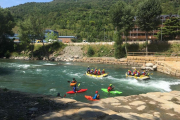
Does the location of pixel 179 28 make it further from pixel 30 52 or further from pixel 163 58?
pixel 30 52

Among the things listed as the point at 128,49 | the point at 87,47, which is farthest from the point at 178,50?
the point at 87,47

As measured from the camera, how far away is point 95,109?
7.38m

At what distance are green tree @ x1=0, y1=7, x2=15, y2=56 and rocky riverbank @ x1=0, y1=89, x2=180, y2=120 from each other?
45.2 m

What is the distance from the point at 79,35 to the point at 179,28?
1702 inches

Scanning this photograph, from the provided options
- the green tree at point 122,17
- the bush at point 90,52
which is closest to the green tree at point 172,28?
the green tree at point 122,17

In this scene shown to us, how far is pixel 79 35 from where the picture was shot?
7156cm

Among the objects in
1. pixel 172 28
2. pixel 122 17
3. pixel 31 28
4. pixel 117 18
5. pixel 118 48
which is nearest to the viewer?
pixel 122 17

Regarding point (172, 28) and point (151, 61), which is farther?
point (172, 28)

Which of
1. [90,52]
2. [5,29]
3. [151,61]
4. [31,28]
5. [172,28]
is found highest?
[5,29]

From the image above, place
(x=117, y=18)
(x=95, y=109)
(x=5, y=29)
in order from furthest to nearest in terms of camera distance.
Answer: (x=5, y=29), (x=117, y=18), (x=95, y=109)

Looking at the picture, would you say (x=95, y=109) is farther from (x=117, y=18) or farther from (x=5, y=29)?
(x=5, y=29)

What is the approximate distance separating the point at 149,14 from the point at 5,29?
41935 mm

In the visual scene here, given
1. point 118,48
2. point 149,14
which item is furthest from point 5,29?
point 149,14

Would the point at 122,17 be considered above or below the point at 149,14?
below
